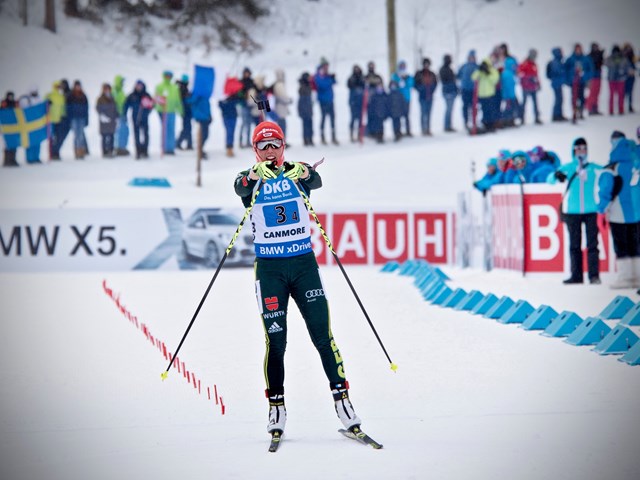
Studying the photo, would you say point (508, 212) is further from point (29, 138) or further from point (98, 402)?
point (29, 138)

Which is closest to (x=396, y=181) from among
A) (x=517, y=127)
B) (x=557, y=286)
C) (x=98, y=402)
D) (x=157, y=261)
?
(x=517, y=127)

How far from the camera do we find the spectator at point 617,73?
2822 centimetres

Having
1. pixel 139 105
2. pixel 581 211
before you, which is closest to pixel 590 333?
pixel 581 211

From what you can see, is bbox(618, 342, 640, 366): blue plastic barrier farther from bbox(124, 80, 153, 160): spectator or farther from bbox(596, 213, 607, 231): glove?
bbox(124, 80, 153, 160): spectator

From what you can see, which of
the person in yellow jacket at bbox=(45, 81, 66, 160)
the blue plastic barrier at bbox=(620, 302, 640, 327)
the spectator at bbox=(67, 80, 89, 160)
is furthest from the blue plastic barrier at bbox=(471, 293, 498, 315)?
the person in yellow jacket at bbox=(45, 81, 66, 160)

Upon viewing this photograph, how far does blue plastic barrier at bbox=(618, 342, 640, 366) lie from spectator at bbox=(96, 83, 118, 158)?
20661 millimetres

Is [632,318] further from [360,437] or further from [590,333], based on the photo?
[360,437]

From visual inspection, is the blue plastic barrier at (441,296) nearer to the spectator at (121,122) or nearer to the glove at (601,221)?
the glove at (601,221)

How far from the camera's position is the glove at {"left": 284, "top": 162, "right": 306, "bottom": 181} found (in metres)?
6.21

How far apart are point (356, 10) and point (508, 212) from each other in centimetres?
3386

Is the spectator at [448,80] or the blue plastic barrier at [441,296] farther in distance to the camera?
the spectator at [448,80]

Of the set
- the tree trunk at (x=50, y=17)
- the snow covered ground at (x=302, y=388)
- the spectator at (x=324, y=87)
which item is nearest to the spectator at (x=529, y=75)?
the spectator at (x=324, y=87)

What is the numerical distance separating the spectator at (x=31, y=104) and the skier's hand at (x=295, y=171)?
73.5 feet

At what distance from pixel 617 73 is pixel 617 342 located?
21321mm
